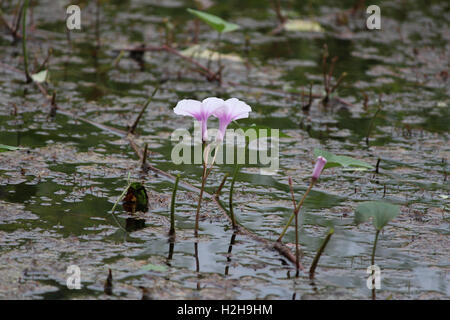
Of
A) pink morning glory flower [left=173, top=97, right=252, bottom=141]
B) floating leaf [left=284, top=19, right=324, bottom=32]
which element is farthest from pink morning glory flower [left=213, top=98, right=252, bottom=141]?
floating leaf [left=284, top=19, right=324, bottom=32]

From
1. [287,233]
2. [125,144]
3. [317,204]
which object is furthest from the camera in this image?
[125,144]

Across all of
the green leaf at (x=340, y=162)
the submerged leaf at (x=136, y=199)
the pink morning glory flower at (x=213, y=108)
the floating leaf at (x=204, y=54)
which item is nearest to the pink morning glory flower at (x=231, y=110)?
the pink morning glory flower at (x=213, y=108)

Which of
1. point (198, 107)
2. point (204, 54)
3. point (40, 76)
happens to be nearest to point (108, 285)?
point (198, 107)

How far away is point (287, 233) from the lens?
279 centimetres

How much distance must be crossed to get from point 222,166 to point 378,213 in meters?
1.41

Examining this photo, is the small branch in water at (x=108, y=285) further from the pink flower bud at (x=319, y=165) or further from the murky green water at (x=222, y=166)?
the pink flower bud at (x=319, y=165)

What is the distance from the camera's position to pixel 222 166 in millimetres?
3566

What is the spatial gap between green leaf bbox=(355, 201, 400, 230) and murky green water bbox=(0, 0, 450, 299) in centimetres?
25

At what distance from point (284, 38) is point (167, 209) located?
3644 millimetres

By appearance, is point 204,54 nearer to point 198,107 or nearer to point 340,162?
point 198,107

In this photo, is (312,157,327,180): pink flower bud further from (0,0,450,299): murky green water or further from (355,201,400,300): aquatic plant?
(0,0,450,299): murky green water

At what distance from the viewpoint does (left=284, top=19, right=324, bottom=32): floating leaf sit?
651 cm
